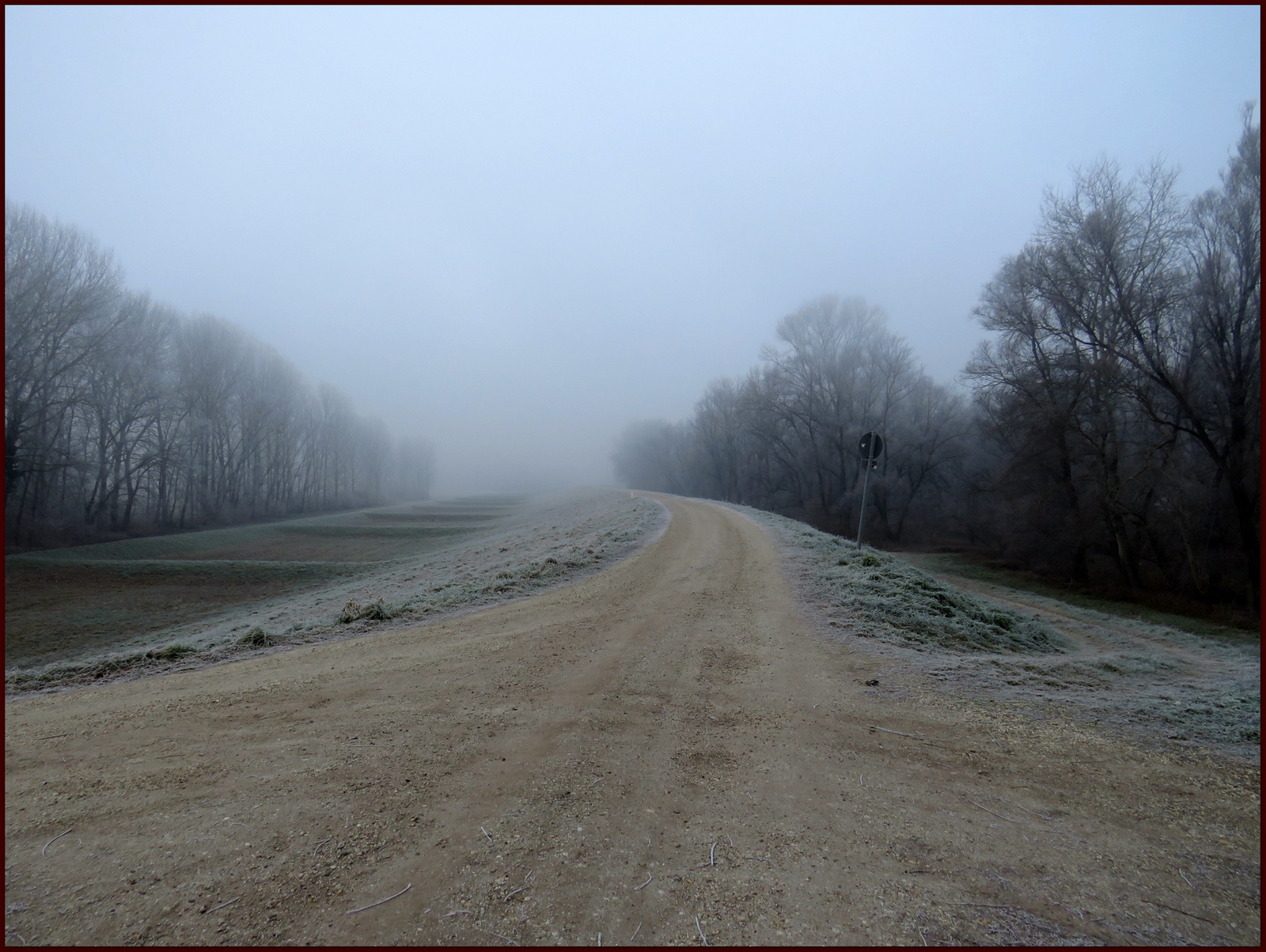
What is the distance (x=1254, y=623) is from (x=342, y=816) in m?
21.8

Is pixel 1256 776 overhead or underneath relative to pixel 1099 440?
underneath

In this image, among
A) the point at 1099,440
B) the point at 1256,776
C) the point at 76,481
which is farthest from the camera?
the point at 76,481

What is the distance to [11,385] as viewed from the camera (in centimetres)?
2375

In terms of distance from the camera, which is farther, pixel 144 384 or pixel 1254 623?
pixel 144 384

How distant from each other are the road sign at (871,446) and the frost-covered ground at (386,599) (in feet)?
22.6

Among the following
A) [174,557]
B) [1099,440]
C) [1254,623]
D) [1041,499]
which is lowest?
[174,557]

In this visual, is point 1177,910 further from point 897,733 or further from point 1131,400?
point 1131,400

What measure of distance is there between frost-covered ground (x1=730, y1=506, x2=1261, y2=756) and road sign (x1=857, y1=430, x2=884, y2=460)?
2574mm

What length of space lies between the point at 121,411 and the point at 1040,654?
46967 mm

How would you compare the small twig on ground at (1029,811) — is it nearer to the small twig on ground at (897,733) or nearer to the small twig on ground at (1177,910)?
the small twig on ground at (1177,910)

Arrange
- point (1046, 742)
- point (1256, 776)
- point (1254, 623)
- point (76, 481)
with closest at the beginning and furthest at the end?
point (1256, 776) < point (1046, 742) < point (1254, 623) < point (76, 481)

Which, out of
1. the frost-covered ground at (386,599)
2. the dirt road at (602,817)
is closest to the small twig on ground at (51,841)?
the dirt road at (602,817)

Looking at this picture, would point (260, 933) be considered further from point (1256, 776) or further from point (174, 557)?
point (174, 557)

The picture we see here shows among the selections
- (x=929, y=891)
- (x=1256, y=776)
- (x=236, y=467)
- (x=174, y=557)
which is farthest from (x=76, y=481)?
(x=1256, y=776)
